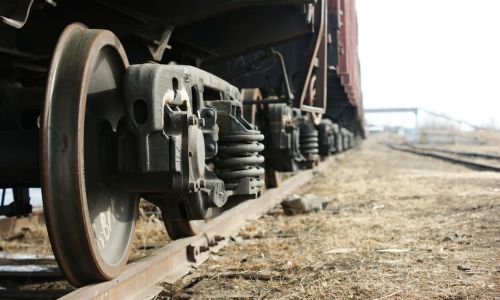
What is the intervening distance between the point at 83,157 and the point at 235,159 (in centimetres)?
101

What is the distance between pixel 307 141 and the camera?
7336 millimetres

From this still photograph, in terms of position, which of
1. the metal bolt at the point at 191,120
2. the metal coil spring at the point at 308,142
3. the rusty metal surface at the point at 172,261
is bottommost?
the rusty metal surface at the point at 172,261

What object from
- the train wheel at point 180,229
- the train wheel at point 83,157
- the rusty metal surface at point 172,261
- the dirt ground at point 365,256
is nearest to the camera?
the train wheel at point 83,157

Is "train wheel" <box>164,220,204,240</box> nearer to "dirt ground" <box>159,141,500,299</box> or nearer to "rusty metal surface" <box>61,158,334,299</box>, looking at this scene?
"rusty metal surface" <box>61,158,334,299</box>

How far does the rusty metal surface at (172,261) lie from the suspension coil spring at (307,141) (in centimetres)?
157

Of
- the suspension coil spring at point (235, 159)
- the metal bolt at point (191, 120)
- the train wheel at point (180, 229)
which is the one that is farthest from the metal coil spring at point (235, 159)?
the train wheel at point (180, 229)

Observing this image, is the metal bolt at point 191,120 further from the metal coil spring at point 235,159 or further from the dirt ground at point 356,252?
the dirt ground at point 356,252

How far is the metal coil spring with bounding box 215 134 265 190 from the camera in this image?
128 inches

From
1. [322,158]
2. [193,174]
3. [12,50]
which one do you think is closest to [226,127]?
[193,174]

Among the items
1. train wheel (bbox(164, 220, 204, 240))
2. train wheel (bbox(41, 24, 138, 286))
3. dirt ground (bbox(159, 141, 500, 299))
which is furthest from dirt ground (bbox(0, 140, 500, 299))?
train wheel (bbox(41, 24, 138, 286))

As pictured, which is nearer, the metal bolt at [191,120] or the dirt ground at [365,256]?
the metal bolt at [191,120]

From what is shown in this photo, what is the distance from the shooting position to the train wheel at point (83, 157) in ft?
7.44

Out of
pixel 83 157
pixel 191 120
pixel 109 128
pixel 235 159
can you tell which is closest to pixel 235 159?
pixel 235 159

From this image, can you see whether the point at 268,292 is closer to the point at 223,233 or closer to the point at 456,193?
the point at 223,233
